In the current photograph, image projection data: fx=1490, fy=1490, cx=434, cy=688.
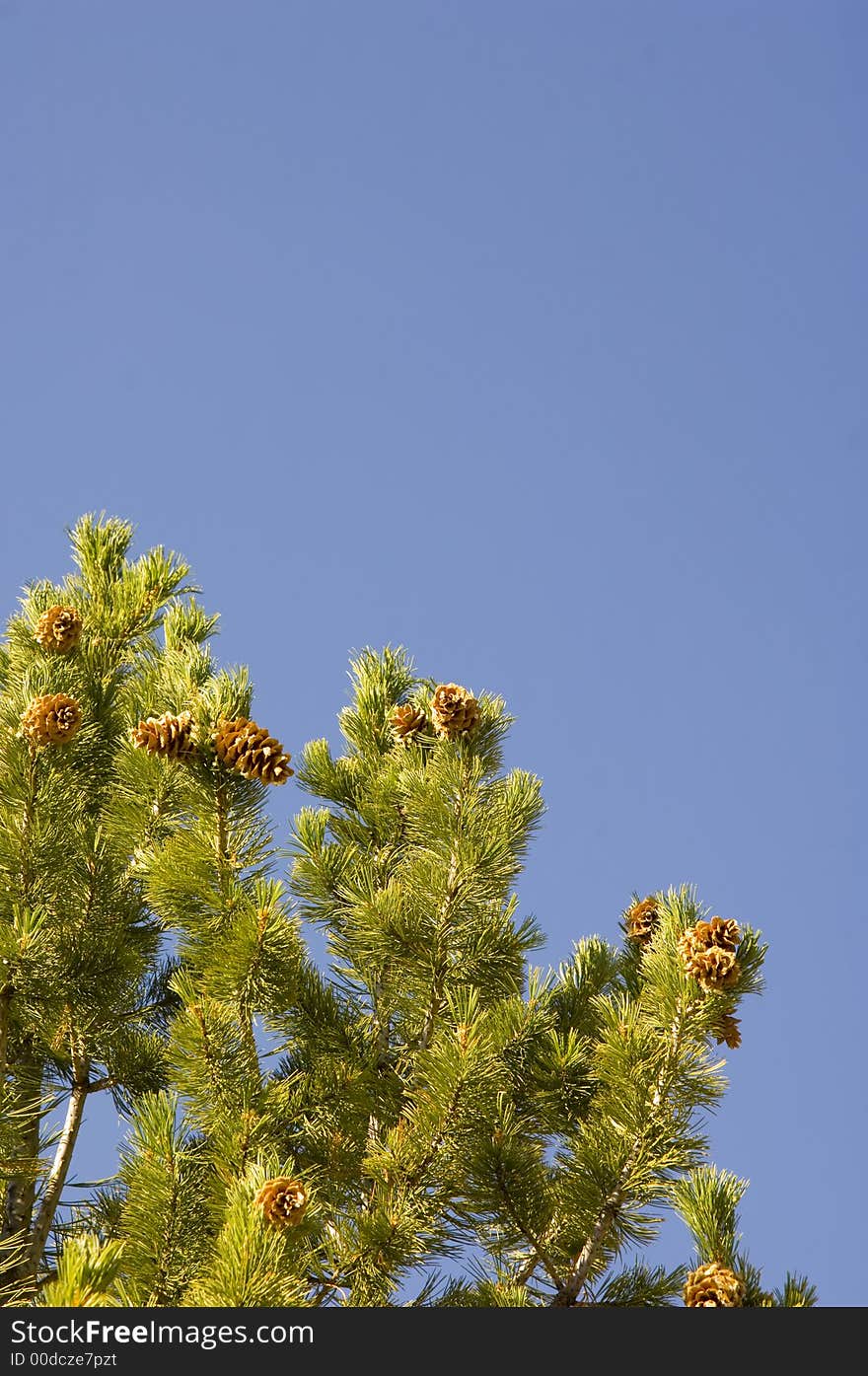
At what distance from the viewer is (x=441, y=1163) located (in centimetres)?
466

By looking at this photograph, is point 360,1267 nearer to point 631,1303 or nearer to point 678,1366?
point 631,1303

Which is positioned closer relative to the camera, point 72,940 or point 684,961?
point 684,961

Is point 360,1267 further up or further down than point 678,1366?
further up

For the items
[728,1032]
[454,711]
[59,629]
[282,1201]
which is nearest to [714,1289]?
[728,1032]

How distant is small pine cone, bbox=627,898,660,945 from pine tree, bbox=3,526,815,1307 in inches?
0.5

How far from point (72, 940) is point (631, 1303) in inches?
92.9

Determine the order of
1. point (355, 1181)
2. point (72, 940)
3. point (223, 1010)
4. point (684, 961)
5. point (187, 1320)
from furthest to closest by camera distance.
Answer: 1. point (72, 940)
2. point (355, 1181)
3. point (223, 1010)
4. point (684, 961)
5. point (187, 1320)

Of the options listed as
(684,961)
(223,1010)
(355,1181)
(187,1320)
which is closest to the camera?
(187,1320)

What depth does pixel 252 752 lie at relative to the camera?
15.0 feet

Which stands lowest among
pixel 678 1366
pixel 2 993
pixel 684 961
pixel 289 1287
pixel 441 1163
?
pixel 678 1366

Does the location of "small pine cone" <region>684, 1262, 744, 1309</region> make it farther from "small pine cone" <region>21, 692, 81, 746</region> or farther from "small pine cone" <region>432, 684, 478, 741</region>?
"small pine cone" <region>21, 692, 81, 746</region>

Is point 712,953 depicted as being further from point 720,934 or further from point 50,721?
point 50,721

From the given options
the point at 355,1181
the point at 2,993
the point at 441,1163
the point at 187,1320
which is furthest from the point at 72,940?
the point at 187,1320

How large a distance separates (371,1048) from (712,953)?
5.46 feet
